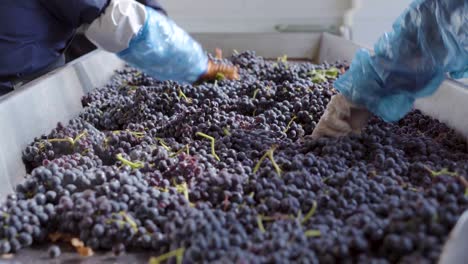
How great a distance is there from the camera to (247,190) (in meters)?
1.03

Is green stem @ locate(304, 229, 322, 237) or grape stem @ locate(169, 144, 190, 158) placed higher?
green stem @ locate(304, 229, 322, 237)

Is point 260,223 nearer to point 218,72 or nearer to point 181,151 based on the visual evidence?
point 181,151

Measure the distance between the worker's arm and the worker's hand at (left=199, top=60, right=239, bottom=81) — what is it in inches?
33.3

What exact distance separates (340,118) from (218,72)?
89cm

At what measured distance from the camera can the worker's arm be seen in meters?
1.12

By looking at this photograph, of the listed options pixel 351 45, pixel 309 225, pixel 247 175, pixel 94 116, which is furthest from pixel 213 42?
pixel 309 225

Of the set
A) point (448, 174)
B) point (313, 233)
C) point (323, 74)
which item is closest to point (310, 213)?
point (313, 233)

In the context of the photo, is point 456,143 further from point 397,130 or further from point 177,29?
point 177,29

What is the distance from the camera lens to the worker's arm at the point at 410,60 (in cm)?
112

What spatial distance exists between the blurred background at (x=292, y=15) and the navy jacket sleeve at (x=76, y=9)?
203 centimetres

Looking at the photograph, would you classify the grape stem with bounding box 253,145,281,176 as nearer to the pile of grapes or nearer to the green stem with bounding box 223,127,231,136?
the pile of grapes

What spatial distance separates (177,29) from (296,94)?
0.59 meters

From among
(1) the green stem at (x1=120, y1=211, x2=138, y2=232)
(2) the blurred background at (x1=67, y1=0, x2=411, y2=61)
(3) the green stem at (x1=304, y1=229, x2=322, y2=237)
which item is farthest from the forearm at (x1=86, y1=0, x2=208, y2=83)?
(2) the blurred background at (x1=67, y1=0, x2=411, y2=61)

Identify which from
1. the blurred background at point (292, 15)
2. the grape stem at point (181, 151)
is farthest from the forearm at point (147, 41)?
the blurred background at point (292, 15)
